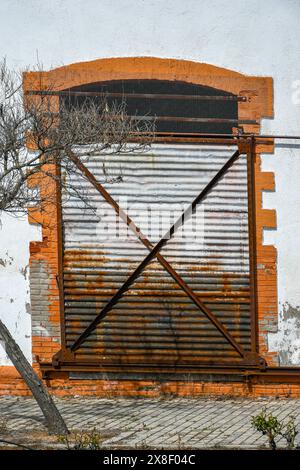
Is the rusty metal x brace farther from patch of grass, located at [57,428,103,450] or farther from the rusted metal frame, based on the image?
patch of grass, located at [57,428,103,450]

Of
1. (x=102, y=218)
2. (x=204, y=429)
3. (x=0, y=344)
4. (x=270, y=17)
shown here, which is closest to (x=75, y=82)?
(x=102, y=218)

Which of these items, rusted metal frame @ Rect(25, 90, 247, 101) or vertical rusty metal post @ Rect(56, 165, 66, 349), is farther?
vertical rusty metal post @ Rect(56, 165, 66, 349)

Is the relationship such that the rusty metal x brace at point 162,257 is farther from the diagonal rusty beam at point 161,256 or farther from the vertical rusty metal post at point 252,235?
the vertical rusty metal post at point 252,235

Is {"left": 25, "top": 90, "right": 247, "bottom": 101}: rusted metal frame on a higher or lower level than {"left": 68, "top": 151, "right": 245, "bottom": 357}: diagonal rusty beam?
higher

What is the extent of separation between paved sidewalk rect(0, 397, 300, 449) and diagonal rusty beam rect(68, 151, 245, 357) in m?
0.95

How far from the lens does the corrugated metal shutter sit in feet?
42.8

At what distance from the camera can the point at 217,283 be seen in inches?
515

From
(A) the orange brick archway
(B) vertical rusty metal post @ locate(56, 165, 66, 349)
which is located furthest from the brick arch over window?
(B) vertical rusty metal post @ locate(56, 165, 66, 349)

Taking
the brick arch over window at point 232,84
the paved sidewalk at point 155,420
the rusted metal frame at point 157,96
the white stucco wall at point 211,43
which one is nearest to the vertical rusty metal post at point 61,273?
the brick arch over window at point 232,84

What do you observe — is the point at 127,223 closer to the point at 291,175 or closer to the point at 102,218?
the point at 102,218

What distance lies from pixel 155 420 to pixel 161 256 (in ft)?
8.50

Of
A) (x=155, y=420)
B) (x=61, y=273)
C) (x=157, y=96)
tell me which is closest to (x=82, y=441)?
(x=155, y=420)

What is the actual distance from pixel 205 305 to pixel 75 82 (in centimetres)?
367

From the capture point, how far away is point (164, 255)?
43.1 feet
